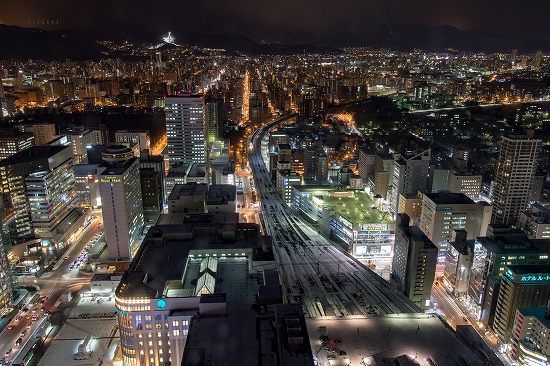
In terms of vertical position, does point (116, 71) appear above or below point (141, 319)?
above

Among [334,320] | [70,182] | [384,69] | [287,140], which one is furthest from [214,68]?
[334,320]

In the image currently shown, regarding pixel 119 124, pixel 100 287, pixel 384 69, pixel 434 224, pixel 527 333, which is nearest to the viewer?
pixel 527 333

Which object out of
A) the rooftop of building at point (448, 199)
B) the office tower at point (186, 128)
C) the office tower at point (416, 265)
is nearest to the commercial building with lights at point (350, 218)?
the rooftop of building at point (448, 199)

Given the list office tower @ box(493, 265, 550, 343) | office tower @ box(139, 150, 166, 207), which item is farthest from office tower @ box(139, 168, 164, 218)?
office tower @ box(493, 265, 550, 343)

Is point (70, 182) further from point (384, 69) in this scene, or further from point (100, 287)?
point (384, 69)

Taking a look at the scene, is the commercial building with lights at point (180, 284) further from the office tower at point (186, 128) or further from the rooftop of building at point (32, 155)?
the office tower at point (186, 128)

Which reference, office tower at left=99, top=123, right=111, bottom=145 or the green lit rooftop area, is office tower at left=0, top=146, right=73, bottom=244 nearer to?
office tower at left=99, top=123, right=111, bottom=145
